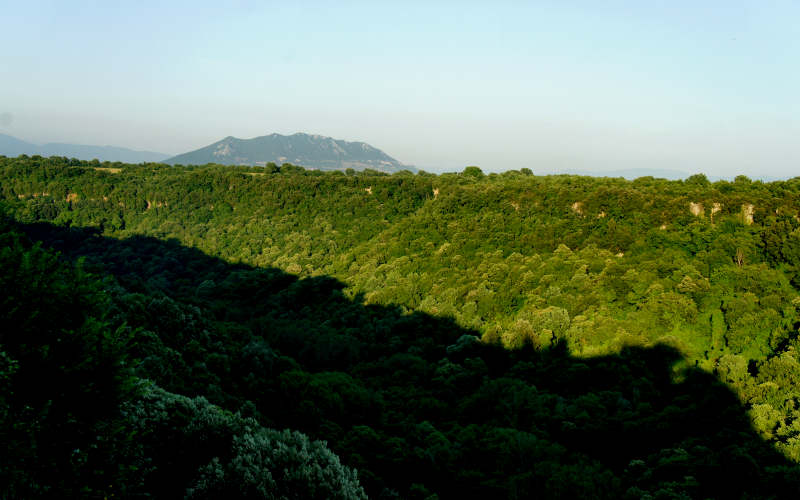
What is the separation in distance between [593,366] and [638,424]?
7.55 m

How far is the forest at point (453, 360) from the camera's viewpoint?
10281 mm

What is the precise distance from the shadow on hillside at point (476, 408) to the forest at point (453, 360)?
0.14 m

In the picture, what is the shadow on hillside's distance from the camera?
20.0m

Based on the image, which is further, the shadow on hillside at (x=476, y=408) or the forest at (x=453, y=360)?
the shadow on hillside at (x=476, y=408)

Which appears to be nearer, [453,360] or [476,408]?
[476,408]

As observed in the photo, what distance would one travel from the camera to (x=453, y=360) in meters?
38.8

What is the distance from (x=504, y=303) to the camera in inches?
1710

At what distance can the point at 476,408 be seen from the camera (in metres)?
30.9

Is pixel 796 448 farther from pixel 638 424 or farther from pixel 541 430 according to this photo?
pixel 541 430

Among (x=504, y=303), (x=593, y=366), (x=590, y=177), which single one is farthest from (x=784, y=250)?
(x=590, y=177)

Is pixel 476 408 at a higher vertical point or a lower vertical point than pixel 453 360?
lower

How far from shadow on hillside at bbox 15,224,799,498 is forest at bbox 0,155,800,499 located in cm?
14

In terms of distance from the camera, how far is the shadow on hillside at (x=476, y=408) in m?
20.0

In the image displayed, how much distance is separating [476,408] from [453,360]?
8064 millimetres
